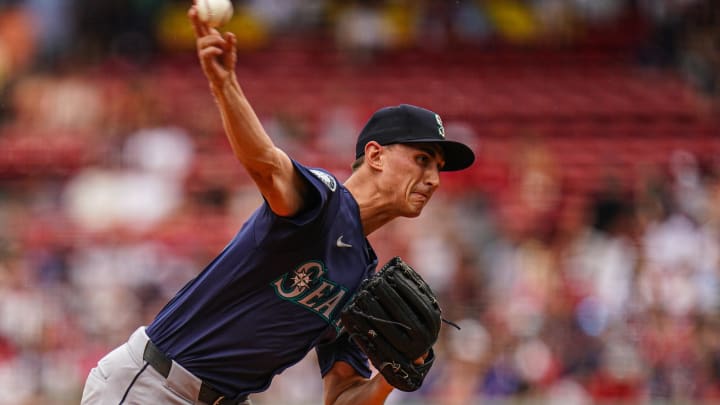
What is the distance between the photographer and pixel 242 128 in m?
3.42

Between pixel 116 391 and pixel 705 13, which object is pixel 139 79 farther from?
pixel 116 391

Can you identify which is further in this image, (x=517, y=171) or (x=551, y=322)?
(x=517, y=171)

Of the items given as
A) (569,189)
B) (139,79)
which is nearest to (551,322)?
(569,189)

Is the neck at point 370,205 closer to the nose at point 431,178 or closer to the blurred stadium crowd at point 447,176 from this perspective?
the nose at point 431,178

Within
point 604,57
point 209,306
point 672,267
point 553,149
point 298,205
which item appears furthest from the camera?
point 604,57

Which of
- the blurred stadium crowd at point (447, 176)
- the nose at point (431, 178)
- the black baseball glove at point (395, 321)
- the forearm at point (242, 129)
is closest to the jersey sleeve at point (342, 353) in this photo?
the black baseball glove at point (395, 321)

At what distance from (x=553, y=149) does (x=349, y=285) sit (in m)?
8.40

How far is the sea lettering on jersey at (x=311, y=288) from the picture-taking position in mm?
3844

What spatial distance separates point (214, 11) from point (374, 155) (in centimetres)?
98

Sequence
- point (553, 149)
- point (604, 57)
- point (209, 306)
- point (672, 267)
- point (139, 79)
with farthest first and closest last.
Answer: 1. point (604, 57)
2. point (139, 79)
3. point (553, 149)
4. point (672, 267)
5. point (209, 306)

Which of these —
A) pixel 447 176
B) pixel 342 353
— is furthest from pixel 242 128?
pixel 447 176

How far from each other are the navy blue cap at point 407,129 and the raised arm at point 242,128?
1.98 feet

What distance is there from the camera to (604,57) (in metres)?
14.8

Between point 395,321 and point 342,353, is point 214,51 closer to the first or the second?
point 395,321
